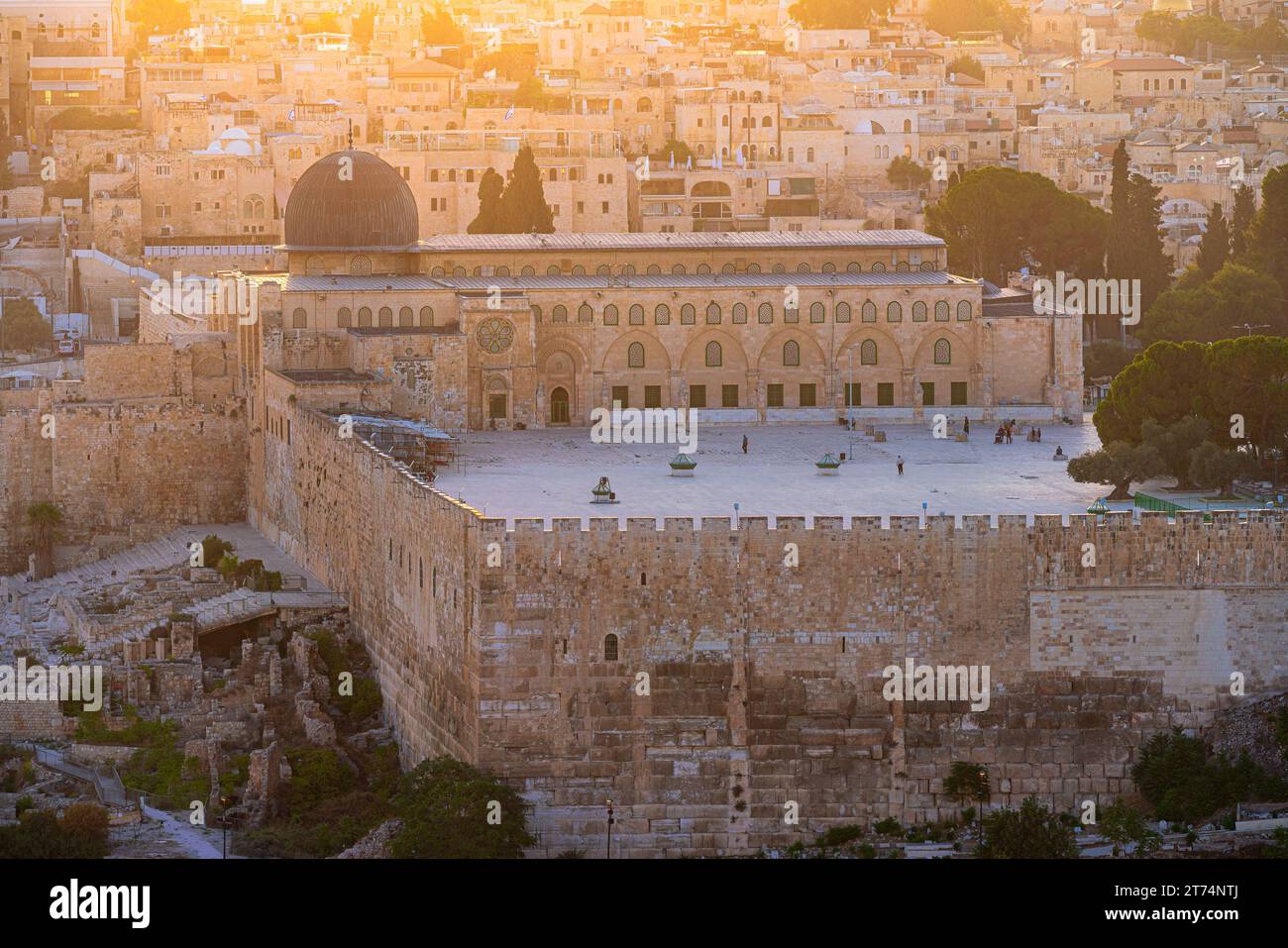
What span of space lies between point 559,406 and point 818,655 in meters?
20.0

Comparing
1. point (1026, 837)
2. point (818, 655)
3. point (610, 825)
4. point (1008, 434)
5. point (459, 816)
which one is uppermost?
point (1008, 434)

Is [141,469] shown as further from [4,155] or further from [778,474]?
[4,155]

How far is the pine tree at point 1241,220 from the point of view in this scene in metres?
81.5

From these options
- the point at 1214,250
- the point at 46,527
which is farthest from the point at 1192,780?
the point at 1214,250

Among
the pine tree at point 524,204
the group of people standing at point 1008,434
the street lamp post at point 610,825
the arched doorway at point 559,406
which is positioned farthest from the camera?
the pine tree at point 524,204

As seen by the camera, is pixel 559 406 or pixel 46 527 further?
pixel 46 527

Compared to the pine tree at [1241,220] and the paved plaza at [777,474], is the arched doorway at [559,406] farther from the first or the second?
the pine tree at [1241,220]

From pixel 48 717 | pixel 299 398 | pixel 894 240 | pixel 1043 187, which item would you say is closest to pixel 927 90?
pixel 1043 187

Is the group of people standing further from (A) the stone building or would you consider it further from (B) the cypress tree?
(B) the cypress tree

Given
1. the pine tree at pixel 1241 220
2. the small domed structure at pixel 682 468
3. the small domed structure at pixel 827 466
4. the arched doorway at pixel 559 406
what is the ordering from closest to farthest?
1. the small domed structure at pixel 682 468
2. the small domed structure at pixel 827 466
3. the arched doorway at pixel 559 406
4. the pine tree at pixel 1241 220

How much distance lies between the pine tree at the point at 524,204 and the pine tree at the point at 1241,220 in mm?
16282

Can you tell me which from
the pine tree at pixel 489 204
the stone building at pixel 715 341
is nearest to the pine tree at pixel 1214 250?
the stone building at pixel 715 341

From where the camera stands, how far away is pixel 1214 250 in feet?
258

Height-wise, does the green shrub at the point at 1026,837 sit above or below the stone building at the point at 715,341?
below
